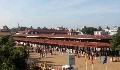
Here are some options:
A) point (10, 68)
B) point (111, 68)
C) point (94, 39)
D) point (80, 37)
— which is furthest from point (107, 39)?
point (10, 68)

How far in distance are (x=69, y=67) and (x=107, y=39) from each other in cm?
3327

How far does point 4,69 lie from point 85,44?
27931mm

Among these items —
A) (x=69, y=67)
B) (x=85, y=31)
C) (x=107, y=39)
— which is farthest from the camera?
(x=85, y=31)

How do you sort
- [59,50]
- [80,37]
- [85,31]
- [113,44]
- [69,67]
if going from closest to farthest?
[69,67], [113,44], [80,37], [59,50], [85,31]

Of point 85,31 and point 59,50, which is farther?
point 85,31

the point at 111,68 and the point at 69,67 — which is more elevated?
the point at 69,67

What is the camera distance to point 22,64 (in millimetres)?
30328

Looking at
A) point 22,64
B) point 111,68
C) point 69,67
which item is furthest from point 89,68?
point 69,67

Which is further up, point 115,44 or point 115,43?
point 115,43

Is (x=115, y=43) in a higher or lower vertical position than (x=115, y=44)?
higher

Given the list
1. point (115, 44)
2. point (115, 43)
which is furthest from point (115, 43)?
point (115, 44)

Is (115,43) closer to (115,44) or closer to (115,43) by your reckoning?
(115,43)

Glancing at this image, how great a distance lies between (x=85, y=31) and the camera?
12256 centimetres

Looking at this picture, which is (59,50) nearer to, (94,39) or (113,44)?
(94,39)
